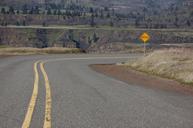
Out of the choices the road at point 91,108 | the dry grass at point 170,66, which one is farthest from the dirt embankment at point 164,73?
the road at point 91,108

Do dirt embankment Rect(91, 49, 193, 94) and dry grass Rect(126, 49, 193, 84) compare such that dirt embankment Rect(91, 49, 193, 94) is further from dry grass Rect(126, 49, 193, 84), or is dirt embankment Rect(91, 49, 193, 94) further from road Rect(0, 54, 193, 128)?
road Rect(0, 54, 193, 128)

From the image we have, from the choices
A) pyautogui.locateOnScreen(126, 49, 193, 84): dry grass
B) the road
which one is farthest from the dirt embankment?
the road

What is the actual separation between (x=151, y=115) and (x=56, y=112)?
1.92 m

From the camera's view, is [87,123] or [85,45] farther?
[85,45]

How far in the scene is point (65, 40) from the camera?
176250 millimetres

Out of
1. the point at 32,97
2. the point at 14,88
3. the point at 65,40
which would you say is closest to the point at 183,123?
the point at 32,97

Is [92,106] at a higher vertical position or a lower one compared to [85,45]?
higher

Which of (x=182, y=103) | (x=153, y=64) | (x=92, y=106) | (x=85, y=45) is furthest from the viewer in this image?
(x=85, y=45)

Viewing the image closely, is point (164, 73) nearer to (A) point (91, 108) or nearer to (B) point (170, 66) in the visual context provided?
(B) point (170, 66)

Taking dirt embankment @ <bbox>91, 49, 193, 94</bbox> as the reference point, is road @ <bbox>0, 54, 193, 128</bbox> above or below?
above

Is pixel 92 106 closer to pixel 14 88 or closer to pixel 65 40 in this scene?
pixel 14 88

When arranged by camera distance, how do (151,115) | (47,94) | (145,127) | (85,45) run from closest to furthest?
(145,127)
(151,115)
(47,94)
(85,45)

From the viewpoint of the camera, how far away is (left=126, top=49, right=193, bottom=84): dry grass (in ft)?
60.6

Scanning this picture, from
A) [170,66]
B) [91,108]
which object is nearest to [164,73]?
[170,66]
